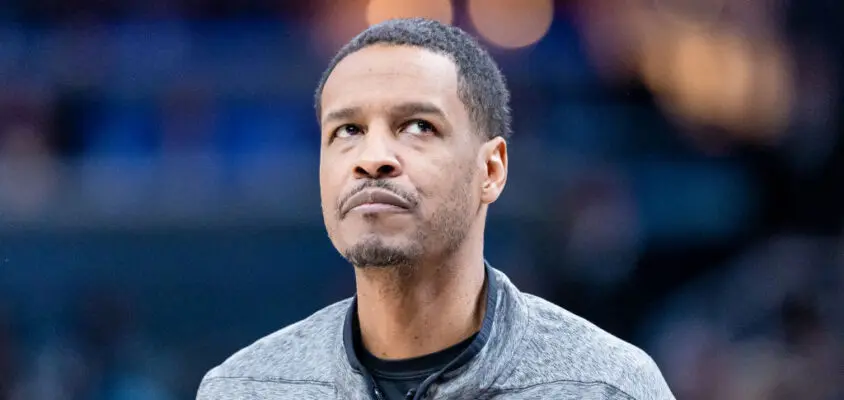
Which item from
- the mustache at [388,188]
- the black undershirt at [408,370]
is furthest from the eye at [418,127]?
the black undershirt at [408,370]

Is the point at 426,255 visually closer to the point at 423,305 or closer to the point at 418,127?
the point at 423,305

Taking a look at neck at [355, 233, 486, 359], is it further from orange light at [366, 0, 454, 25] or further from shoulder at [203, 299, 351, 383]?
orange light at [366, 0, 454, 25]

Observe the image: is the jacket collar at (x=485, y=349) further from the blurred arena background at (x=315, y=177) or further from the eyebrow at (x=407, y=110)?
the blurred arena background at (x=315, y=177)

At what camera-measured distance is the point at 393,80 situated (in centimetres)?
196

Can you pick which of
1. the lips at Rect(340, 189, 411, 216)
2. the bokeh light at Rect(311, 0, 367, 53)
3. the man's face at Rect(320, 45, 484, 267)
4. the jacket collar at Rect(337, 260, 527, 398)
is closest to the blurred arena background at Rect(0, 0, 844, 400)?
the bokeh light at Rect(311, 0, 367, 53)

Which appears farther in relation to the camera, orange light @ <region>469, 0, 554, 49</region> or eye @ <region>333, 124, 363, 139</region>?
orange light @ <region>469, 0, 554, 49</region>

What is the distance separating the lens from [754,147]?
486cm

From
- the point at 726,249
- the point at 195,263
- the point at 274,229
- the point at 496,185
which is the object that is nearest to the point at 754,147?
the point at 726,249

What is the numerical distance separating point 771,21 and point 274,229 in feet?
8.40

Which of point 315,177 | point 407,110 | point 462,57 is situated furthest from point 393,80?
point 315,177

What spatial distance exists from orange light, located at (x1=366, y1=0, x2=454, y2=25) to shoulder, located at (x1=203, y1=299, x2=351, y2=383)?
309 cm

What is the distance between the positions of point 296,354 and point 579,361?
1.92ft

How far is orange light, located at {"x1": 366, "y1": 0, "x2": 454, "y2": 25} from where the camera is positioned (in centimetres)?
514

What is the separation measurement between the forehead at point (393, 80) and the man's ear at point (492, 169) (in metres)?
0.11
